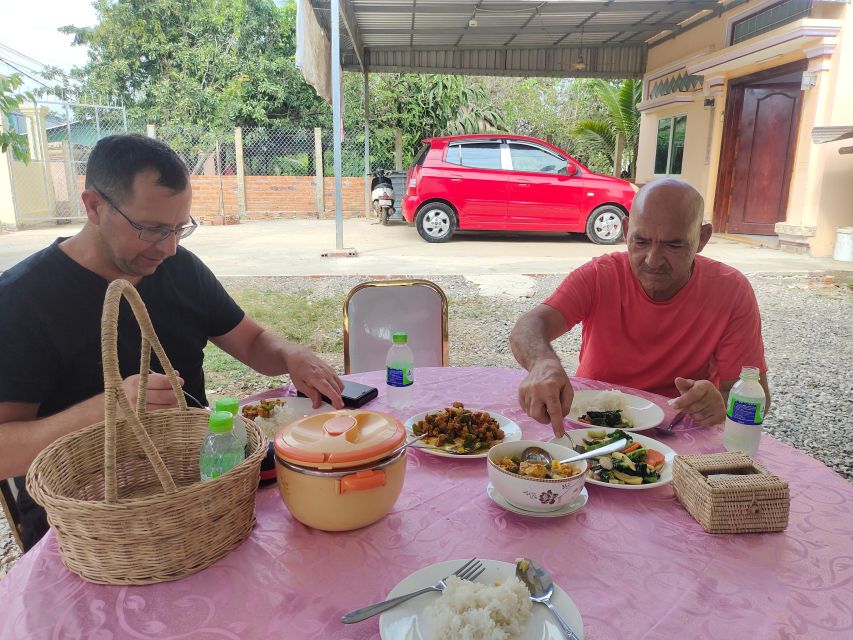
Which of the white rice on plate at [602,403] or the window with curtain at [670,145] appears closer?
the white rice on plate at [602,403]

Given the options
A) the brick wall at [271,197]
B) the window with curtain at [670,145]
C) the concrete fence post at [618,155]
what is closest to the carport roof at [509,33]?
the window with curtain at [670,145]

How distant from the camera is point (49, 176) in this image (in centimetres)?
1180

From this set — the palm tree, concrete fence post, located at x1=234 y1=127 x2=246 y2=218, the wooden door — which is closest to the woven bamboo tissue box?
the wooden door

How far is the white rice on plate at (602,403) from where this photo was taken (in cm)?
159

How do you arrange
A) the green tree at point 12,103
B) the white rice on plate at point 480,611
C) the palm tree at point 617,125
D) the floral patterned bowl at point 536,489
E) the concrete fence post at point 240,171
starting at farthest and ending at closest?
the palm tree at point 617,125 < the concrete fence post at point 240,171 < the green tree at point 12,103 < the floral patterned bowl at point 536,489 < the white rice on plate at point 480,611

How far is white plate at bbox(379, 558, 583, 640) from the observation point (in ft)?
2.55

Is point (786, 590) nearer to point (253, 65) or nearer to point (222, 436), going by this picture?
point (222, 436)

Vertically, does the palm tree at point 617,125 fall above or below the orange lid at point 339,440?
above

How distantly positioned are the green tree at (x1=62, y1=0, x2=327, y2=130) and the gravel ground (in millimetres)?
11011

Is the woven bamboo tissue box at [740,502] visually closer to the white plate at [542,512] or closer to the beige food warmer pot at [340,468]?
the white plate at [542,512]

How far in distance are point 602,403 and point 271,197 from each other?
12.9 metres

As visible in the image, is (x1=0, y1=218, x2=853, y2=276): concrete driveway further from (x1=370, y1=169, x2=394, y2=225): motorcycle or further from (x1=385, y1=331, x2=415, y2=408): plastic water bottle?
(x1=385, y1=331, x2=415, y2=408): plastic water bottle

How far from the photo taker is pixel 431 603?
83 centimetres

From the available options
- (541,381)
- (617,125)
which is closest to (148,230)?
(541,381)
